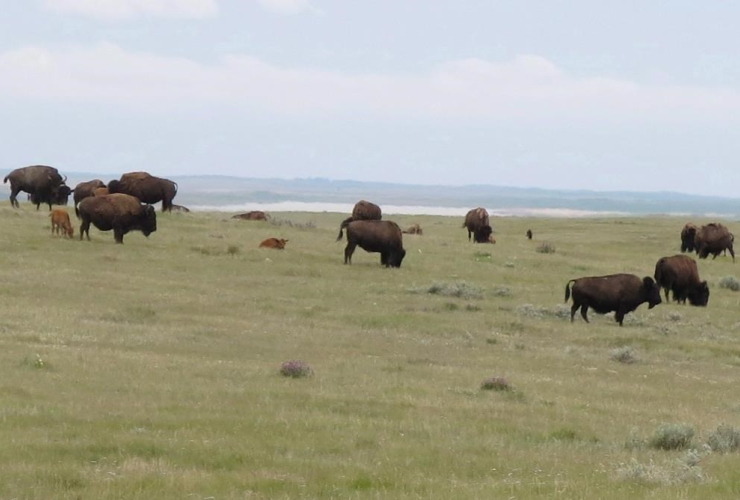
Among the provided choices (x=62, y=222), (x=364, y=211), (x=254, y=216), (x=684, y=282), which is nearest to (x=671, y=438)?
(x=684, y=282)

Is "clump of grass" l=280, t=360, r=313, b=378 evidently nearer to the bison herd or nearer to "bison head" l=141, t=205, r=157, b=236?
the bison herd

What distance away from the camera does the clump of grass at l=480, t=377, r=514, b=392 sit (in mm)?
15414

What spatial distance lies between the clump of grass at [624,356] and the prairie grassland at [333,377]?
0.04 m

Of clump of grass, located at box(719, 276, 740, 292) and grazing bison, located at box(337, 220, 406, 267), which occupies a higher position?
grazing bison, located at box(337, 220, 406, 267)

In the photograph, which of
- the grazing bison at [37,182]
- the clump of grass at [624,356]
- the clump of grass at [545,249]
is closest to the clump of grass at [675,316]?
the clump of grass at [624,356]

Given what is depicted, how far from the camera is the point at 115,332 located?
19078mm

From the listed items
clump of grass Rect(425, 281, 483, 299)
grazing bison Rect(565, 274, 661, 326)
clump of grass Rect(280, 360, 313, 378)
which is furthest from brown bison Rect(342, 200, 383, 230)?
clump of grass Rect(280, 360, 313, 378)

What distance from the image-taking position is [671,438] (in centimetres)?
1141

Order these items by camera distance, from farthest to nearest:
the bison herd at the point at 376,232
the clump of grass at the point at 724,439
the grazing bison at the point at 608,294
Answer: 1. the bison herd at the point at 376,232
2. the grazing bison at the point at 608,294
3. the clump of grass at the point at 724,439

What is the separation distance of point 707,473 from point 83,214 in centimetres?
2522

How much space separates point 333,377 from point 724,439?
19.8 feet

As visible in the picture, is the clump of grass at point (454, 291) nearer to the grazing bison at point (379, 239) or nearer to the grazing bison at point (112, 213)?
the grazing bison at point (379, 239)

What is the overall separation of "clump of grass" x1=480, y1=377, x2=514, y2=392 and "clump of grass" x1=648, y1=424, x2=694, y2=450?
401 cm

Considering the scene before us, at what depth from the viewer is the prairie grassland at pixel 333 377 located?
9.12 m
